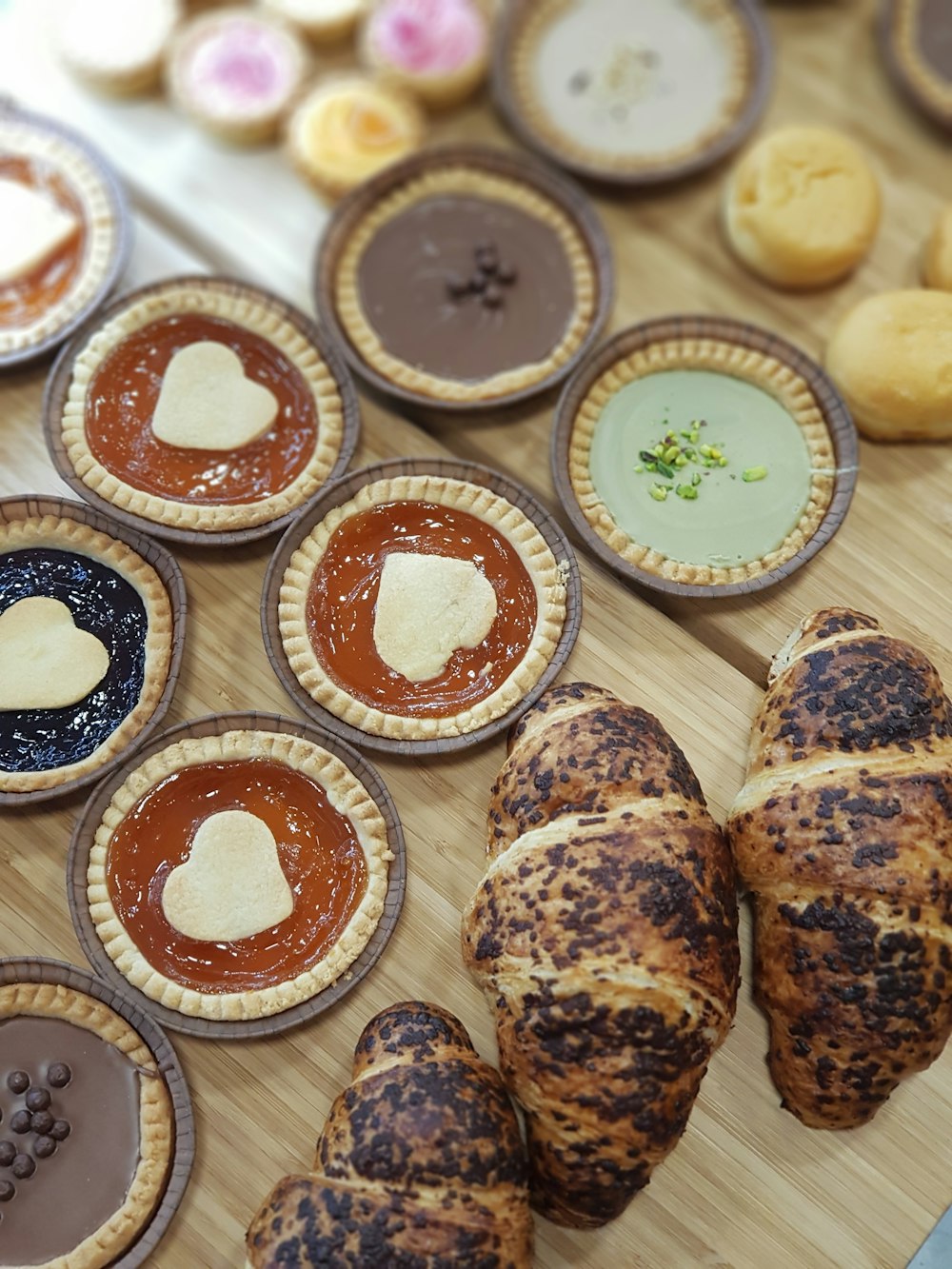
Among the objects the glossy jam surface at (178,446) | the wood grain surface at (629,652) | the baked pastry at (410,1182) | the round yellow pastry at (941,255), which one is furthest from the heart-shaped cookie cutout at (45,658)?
the round yellow pastry at (941,255)

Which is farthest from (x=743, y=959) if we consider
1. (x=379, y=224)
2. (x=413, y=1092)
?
(x=379, y=224)

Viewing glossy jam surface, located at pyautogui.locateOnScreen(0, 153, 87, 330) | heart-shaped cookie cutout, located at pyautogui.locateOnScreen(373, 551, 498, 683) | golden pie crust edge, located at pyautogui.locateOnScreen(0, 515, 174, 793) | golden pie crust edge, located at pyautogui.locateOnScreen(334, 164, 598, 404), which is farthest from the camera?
glossy jam surface, located at pyautogui.locateOnScreen(0, 153, 87, 330)

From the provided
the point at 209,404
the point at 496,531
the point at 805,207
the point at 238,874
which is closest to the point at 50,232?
the point at 209,404

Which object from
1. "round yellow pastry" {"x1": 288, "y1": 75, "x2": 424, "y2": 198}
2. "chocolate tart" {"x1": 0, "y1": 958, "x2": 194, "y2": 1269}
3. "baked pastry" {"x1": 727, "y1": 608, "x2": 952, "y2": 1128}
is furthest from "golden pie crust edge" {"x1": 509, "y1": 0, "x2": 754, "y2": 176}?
"chocolate tart" {"x1": 0, "y1": 958, "x2": 194, "y2": 1269}

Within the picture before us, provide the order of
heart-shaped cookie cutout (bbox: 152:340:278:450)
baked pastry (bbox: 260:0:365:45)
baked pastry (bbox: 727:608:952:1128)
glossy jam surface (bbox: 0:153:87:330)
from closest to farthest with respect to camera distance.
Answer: baked pastry (bbox: 727:608:952:1128) → heart-shaped cookie cutout (bbox: 152:340:278:450) → glossy jam surface (bbox: 0:153:87:330) → baked pastry (bbox: 260:0:365:45)

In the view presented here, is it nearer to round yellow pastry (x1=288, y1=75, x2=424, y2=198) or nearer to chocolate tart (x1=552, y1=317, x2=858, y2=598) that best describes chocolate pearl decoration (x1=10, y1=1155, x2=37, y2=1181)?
chocolate tart (x1=552, y1=317, x2=858, y2=598)

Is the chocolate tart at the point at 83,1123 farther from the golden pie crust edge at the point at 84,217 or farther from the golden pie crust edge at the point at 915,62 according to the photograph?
the golden pie crust edge at the point at 915,62

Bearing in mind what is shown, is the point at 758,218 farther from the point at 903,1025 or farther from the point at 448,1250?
the point at 448,1250
